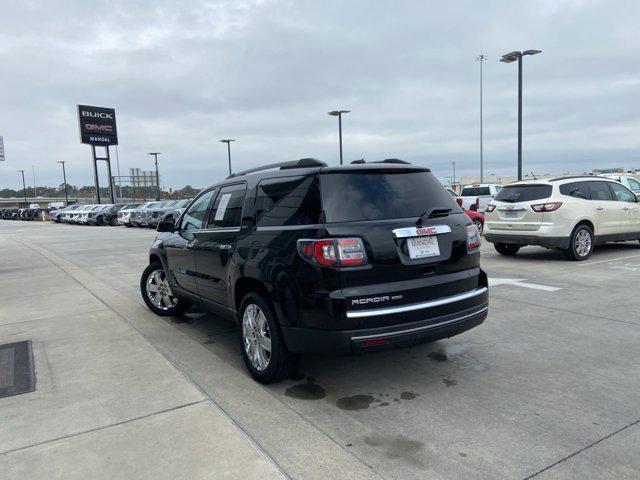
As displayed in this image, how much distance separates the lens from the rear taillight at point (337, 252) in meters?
3.39

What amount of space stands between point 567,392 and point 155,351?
3.69 metres

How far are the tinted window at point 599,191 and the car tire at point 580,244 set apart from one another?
2.67ft

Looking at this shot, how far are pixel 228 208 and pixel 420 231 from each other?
193 centimetres

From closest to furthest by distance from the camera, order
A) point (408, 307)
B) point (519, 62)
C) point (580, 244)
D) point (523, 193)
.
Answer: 1. point (408, 307)
2. point (580, 244)
3. point (523, 193)
4. point (519, 62)

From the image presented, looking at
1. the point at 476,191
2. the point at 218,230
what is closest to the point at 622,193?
the point at 218,230

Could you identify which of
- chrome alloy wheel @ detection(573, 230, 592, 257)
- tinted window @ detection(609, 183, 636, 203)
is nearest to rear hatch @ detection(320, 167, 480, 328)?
chrome alloy wheel @ detection(573, 230, 592, 257)

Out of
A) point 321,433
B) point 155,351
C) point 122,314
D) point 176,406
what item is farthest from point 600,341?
point 122,314

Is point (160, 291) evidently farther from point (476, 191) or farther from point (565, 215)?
point (476, 191)

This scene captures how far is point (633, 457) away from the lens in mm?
2797

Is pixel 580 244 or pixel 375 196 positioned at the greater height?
pixel 375 196

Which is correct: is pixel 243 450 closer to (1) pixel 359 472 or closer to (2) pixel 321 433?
(2) pixel 321 433

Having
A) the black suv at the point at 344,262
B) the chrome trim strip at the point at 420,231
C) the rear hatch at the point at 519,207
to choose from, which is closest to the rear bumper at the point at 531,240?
the rear hatch at the point at 519,207

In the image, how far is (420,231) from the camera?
3664 millimetres

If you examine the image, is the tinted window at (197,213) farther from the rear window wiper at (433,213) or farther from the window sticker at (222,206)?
the rear window wiper at (433,213)
